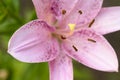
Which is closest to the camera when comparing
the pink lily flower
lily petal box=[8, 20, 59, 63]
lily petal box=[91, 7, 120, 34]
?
lily petal box=[8, 20, 59, 63]

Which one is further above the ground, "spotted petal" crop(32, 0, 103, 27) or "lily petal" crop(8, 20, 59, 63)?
"spotted petal" crop(32, 0, 103, 27)

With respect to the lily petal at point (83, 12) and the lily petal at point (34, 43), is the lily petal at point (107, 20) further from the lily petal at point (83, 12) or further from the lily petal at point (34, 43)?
the lily petal at point (34, 43)

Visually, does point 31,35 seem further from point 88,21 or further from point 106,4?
point 106,4

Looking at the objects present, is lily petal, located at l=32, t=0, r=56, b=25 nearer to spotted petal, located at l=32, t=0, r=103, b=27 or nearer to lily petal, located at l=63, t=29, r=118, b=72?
spotted petal, located at l=32, t=0, r=103, b=27

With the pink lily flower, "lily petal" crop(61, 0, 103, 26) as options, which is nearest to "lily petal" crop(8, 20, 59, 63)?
the pink lily flower

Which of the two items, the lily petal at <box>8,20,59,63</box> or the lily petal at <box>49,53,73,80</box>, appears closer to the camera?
the lily petal at <box>8,20,59,63</box>

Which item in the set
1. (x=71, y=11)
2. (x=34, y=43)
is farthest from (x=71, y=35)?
(x=34, y=43)

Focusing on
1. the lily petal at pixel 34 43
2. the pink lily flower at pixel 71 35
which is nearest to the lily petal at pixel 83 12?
the pink lily flower at pixel 71 35
